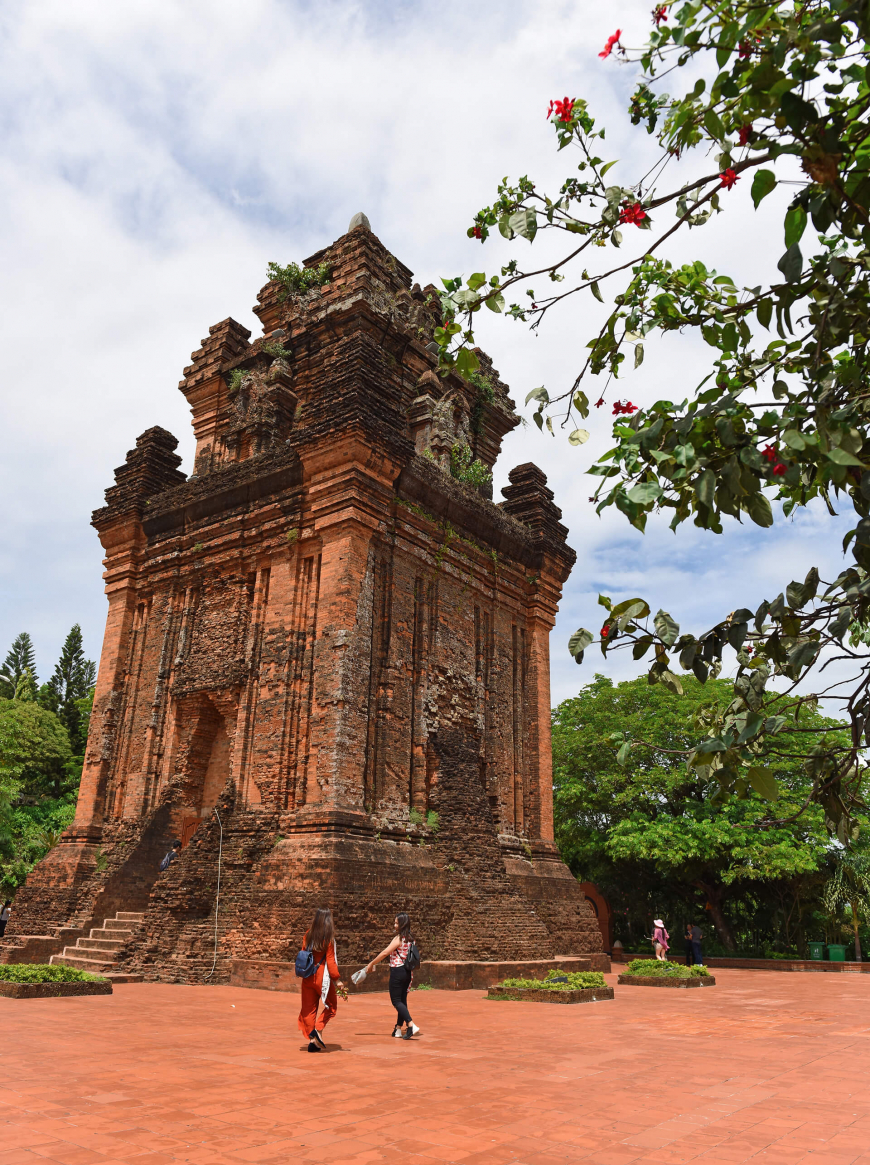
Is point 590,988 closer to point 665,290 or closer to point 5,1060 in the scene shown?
point 5,1060

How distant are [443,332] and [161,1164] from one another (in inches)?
159

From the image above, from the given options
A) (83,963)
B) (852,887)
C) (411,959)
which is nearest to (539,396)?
(411,959)

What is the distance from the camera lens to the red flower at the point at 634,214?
12.2 feet

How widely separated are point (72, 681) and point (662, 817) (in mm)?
33215

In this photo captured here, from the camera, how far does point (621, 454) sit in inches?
125

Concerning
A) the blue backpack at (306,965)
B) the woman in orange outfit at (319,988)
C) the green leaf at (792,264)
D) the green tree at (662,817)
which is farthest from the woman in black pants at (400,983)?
the green tree at (662,817)

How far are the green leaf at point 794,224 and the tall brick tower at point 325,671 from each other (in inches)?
351

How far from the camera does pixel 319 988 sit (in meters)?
7.31

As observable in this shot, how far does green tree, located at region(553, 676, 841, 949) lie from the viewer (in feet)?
73.1

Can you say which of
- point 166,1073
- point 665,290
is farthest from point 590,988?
point 665,290

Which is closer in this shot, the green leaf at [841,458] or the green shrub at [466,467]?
Answer: the green leaf at [841,458]

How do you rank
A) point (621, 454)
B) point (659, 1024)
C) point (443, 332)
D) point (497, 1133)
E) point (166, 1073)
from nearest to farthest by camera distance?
point (621, 454) < point (443, 332) < point (497, 1133) < point (166, 1073) < point (659, 1024)

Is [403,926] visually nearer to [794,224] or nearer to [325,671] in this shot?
[325,671]

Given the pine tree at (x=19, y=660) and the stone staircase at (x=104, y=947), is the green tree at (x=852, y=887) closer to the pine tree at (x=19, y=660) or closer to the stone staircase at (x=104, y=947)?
the stone staircase at (x=104, y=947)
